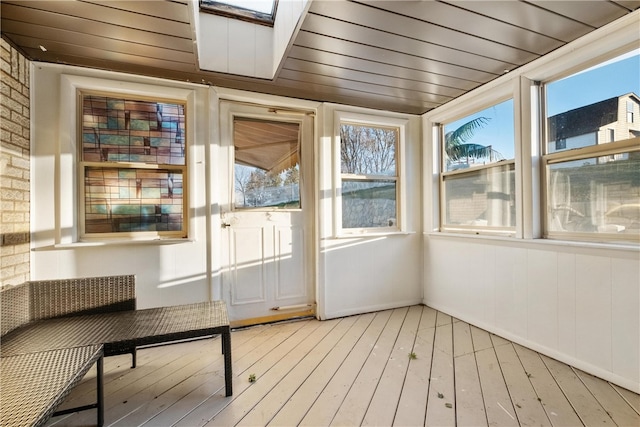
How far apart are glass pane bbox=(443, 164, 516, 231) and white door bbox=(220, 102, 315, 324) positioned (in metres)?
1.58

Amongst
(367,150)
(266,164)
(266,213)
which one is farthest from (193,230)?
(367,150)

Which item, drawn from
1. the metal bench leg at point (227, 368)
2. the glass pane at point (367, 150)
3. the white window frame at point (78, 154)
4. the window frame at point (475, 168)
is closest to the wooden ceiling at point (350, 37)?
the white window frame at point (78, 154)

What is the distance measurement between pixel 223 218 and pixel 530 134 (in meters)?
2.77

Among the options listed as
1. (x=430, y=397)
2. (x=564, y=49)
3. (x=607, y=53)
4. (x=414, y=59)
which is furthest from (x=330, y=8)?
(x=430, y=397)

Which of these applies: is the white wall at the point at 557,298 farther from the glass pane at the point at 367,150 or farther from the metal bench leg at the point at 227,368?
the metal bench leg at the point at 227,368

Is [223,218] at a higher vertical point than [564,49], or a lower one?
lower

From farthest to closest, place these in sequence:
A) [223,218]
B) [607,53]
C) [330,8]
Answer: [223,218] < [607,53] < [330,8]

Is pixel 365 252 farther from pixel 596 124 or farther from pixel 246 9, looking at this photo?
pixel 246 9

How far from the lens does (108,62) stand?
7.38 ft

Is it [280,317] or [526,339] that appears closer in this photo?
[526,339]

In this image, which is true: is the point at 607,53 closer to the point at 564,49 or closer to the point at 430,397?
the point at 564,49

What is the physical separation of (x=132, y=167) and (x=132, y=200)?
0.28 metres

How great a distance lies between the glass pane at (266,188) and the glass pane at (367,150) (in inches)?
23.0

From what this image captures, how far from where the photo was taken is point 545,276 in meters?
2.27
